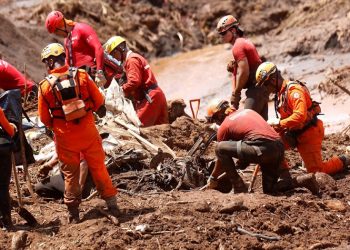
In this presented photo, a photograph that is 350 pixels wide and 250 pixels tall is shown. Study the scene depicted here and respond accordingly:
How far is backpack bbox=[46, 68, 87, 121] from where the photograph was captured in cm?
724

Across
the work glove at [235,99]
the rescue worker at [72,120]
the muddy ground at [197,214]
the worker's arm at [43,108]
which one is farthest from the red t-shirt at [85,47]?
the worker's arm at [43,108]

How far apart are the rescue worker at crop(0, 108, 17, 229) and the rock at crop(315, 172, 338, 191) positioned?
334 centimetres

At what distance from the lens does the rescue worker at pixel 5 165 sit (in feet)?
24.0

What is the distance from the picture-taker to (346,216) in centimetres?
787

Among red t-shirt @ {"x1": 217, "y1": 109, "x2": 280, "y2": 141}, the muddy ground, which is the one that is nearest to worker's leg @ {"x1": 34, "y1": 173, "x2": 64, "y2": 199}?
the muddy ground

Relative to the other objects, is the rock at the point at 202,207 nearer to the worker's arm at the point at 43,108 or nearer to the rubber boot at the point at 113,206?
the rubber boot at the point at 113,206

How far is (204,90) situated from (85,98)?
13.0m

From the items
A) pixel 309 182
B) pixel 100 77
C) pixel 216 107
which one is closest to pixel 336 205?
pixel 309 182

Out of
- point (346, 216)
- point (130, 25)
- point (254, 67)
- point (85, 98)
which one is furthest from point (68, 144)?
point (130, 25)

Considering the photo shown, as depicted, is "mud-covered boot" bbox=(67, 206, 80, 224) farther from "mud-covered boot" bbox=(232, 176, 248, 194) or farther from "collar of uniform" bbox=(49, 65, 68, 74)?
"mud-covered boot" bbox=(232, 176, 248, 194)

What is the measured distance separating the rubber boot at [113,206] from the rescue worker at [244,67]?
2.84 meters

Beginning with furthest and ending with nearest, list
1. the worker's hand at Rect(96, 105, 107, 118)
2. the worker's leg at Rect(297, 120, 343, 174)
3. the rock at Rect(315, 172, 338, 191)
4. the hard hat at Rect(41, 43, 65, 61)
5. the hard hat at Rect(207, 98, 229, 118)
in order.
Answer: the worker's hand at Rect(96, 105, 107, 118) → the hard hat at Rect(207, 98, 229, 118) → the worker's leg at Rect(297, 120, 343, 174) → the rock at Rect(315, 172, 338, 191) → the hard hat at Rect(41, 43, 65, 61)

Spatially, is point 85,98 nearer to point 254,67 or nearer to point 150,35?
point 254,67

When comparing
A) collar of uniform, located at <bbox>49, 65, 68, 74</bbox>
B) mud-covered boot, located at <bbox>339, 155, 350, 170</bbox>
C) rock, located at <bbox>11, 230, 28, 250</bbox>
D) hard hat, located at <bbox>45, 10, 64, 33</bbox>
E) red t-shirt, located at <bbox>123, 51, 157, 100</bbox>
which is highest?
hard hat, located at <bbox>45, 10, 64, 33</bbox>
